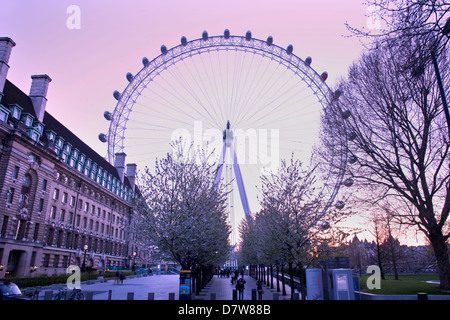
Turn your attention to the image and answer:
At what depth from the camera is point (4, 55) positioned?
46.5 meters

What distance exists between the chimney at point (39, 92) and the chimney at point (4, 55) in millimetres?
9164

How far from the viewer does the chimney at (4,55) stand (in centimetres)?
4569

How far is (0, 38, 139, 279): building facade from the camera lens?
44500 mm

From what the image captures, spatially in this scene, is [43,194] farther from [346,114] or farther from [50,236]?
[346,114]

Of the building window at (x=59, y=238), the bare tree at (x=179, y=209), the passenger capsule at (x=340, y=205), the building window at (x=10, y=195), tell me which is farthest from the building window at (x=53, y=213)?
the passenger capsule at (x=340, y=205)

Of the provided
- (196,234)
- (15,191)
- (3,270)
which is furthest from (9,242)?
(196,234)

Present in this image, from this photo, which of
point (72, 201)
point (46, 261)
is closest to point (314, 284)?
point (46, 261)

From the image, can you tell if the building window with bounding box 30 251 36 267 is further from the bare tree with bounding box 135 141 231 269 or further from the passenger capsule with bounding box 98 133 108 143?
the bare tree with bounding box 135 141 231 269

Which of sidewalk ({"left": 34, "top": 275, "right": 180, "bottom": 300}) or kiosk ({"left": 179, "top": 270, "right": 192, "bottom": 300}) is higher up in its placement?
kiosk ({"left": 179, "top": 270, "right": 192, "bottom": 300})

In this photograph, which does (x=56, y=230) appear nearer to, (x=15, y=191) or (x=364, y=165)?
(x=15, y=191)

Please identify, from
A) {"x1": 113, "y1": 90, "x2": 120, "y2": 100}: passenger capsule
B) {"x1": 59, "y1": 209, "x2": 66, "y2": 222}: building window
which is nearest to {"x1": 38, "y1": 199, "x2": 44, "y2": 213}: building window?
{"x1": 59, "y1": 209, "x2": 66, "y2": 222}: building window

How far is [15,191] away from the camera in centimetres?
4553

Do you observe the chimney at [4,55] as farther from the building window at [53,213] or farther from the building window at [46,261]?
the building window at [46,261]

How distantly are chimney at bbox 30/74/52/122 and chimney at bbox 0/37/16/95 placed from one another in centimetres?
916
